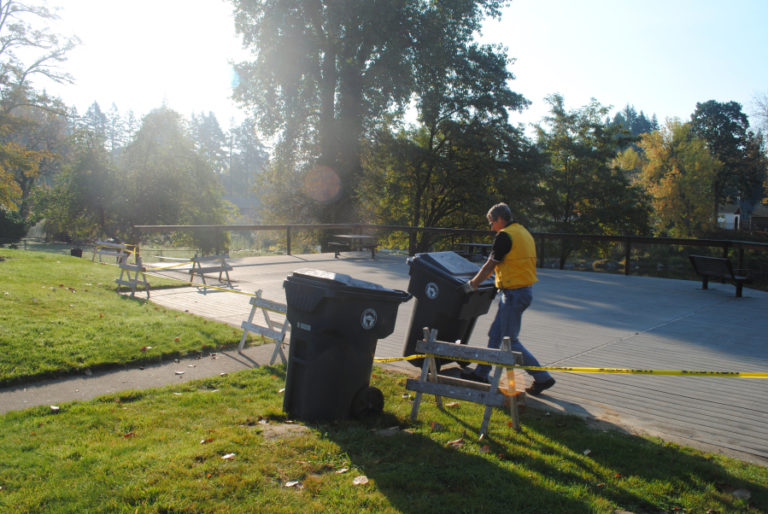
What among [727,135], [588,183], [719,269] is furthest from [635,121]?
[719,269]

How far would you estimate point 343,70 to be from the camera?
2847 centimetres

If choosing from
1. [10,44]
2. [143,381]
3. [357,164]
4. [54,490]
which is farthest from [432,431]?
[10,44]

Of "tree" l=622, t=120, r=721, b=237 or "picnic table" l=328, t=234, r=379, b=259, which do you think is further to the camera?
"tree" l=622, t=120, r=721, b=237

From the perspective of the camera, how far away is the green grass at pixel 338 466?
3342 mm

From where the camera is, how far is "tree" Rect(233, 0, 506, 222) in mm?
26984

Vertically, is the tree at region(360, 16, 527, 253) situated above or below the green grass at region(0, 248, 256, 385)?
above

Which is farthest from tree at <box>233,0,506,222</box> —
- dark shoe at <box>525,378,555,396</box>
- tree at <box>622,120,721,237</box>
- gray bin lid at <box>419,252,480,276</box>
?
tree at <box>622,120,721,237</box>

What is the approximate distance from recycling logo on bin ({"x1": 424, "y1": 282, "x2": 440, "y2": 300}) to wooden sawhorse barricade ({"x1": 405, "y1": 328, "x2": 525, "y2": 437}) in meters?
1.06

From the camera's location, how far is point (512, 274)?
217 inches

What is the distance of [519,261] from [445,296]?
89cm

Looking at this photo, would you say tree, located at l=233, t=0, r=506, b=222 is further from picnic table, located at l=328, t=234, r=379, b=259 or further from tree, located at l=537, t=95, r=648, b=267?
tree, located at l=537, t=95, r=648, b=267

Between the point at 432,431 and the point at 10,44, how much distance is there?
96.8 feet

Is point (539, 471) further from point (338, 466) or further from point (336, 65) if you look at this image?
point (336, 65)

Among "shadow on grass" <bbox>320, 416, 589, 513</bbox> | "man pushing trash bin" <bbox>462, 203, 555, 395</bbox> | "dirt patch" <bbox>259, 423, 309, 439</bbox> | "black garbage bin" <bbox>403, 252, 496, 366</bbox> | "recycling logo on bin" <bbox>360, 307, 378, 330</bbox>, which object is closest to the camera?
"shadow on grass" <bbox>320, 416, 589, 513</bbox>
